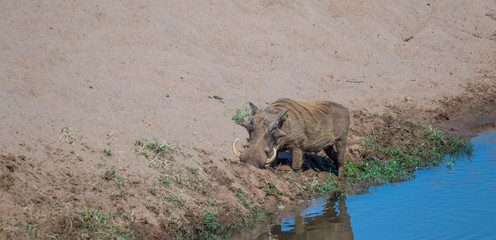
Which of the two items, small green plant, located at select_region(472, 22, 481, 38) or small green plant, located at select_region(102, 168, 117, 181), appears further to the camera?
small green plant, located at select_region(472, 22, 481, 38)

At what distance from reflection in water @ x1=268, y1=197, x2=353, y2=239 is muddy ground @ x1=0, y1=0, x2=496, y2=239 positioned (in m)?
0.39

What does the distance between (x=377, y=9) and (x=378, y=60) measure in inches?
124

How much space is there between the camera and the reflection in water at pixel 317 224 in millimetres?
6004

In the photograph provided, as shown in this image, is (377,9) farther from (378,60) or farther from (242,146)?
(242,146)

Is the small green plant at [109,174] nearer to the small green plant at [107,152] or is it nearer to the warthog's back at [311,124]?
the small green plant at [107,152]

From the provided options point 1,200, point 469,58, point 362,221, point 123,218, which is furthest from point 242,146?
point 469,58

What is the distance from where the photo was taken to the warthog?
7684mm

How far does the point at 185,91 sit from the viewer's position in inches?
372

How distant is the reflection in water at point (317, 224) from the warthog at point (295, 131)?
1105 mm

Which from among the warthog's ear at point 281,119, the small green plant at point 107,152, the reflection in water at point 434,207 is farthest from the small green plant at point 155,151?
the reflection in water at point 434,207

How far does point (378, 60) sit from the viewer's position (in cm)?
1354

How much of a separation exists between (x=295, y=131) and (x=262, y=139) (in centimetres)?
55

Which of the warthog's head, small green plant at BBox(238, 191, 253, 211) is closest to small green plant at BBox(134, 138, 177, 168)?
small green plant at BBox(238, 191, 253, 211)

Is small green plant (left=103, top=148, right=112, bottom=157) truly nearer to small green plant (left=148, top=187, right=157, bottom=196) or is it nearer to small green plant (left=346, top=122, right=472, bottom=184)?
small green plant (left=148, top=187, right=157, bottom=196)
